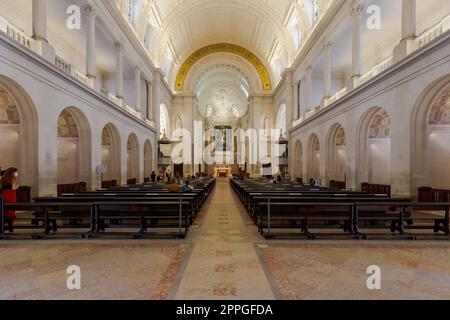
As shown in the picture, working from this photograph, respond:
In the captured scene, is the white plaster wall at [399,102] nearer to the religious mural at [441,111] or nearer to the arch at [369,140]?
the arch at [369,140]

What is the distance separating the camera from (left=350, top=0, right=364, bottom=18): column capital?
39.2 feet

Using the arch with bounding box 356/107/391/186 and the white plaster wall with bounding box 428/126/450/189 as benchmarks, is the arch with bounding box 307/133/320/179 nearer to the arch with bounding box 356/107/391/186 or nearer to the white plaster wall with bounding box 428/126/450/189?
the arch with bounding box 356/107/391/186

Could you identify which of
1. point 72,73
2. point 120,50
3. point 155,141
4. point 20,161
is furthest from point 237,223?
point 155,141

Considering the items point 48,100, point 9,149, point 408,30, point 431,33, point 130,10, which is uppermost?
point 130,10

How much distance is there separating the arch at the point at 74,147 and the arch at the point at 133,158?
5623 millimetres

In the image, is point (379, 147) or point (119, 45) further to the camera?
point (119, 45)

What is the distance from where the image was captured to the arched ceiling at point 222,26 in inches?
704

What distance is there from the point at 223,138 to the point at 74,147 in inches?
1024

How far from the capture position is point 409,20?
9188 millimetres

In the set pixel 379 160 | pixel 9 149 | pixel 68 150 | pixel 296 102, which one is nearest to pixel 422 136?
pixel 379 160

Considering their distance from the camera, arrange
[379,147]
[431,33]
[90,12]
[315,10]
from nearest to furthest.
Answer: [431,33] → [90,12] → [379,147] → [315,10]

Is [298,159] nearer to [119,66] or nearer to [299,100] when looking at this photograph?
[299,100]

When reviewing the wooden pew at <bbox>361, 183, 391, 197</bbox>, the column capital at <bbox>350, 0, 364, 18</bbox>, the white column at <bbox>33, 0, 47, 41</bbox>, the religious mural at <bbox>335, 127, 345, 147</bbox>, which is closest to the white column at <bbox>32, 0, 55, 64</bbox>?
the white column at <bbox>33, 0, 47, 41</bbox>
